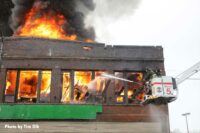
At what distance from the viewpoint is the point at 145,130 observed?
736 inches

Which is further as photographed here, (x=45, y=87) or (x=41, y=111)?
(x=45, y=87)

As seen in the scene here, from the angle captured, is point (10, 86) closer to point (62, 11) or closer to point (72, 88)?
point (72, 88)

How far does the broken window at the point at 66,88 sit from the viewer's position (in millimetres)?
19812

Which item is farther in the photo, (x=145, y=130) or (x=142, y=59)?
(x=142, y=59)

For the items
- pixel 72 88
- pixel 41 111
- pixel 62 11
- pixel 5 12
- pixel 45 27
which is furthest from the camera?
pixel 5 12

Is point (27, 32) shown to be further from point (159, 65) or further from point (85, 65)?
point (159, 65)

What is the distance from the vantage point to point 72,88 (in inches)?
789

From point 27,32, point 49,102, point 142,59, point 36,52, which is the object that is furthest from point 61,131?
point 27,32

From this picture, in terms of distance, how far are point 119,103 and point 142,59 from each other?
11.7ft

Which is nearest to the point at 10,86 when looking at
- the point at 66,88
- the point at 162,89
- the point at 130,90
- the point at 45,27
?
the point at 66,88

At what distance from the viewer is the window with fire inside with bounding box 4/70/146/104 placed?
776 inches

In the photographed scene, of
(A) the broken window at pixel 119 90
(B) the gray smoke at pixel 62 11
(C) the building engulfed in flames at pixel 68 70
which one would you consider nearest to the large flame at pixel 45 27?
(B) the gray smoke at pixel 62 11

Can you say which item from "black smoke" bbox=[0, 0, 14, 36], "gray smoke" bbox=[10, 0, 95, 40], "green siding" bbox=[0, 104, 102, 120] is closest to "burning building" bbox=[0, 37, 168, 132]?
"green siding" bbox=[0, 104, 102, 120]

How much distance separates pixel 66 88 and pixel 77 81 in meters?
0.92
